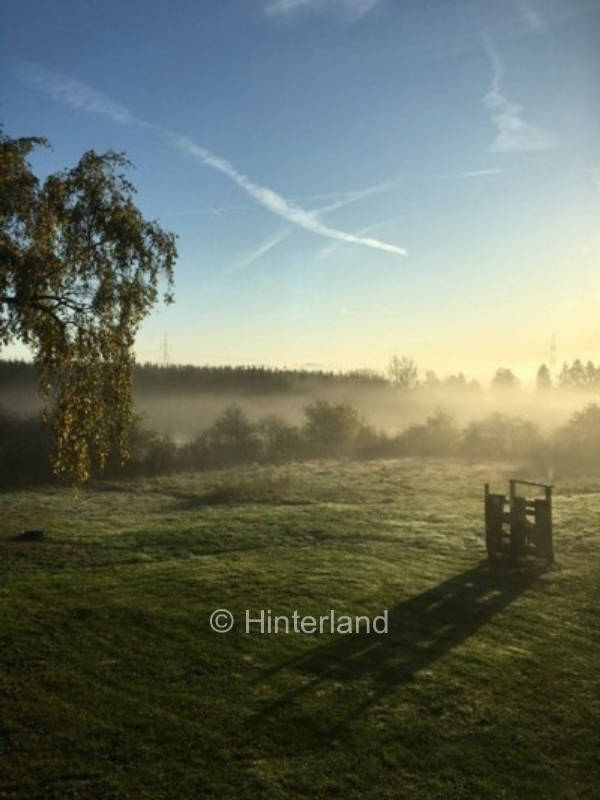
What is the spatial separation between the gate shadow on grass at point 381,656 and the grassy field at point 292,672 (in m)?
0.05

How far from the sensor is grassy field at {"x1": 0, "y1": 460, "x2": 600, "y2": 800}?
8766 millimetres

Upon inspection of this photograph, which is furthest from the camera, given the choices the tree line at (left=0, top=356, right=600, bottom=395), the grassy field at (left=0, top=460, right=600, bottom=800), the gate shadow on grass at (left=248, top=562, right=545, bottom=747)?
the tree line at (left=0, top=356, right=600, bottom=395)

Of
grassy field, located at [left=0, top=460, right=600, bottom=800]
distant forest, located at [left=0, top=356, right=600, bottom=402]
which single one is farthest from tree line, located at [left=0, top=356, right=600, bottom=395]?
grassy field, located at [left=0, top=460, right=600, bottom=800]

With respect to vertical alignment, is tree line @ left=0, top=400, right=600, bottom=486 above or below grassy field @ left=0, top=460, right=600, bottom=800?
above

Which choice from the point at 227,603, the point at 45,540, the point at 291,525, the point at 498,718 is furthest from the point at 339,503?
the point at 498,718

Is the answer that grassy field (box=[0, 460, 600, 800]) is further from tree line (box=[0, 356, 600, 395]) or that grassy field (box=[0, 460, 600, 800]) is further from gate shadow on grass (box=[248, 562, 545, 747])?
tree line (box=[0, 356, 600, 395])

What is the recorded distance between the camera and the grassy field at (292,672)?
8.77 m

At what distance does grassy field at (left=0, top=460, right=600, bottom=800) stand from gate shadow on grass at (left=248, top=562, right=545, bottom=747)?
0.17 feet

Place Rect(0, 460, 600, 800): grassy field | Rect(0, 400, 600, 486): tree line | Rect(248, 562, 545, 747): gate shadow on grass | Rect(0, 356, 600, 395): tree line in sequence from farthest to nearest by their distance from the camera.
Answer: Rect(0, 356, 600, 395): tree line < Rect(0, 400, 600, 486): tree line < Rect(248, 562, 545, 747): gate shadow on grass < Rect(0, 460, 600, 800): grassy field

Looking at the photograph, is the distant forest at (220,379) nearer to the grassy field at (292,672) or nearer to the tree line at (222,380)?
the tree line at (222,380)

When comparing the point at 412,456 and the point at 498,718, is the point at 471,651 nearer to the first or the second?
the point at 498,718

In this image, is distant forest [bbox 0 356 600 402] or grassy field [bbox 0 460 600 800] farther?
distant forest [bbox 0 356 600 402]

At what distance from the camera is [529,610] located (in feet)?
54.0

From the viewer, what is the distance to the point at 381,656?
13.0 meters
